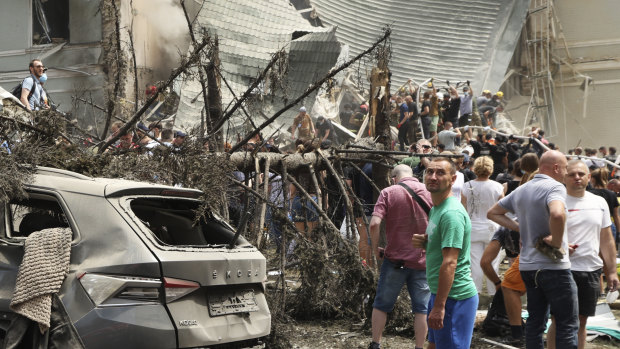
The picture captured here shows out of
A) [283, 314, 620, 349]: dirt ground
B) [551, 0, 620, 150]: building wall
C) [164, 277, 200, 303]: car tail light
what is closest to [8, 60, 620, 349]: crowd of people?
[283, 314, 620, 349]: dirt ground

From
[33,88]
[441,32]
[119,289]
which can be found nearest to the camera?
[119,289]

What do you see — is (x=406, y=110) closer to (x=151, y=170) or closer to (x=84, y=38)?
(x=84, y=38)

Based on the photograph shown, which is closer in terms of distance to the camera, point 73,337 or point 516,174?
point 73,337

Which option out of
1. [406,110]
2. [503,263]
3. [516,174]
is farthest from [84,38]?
[516,174]

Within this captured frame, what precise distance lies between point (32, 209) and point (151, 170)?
5.24 feet

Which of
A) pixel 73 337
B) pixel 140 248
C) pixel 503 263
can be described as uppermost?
pixel 140 248

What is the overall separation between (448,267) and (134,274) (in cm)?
203

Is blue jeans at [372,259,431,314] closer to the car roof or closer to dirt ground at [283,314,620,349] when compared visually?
dirt ground at [283,314,620,349]

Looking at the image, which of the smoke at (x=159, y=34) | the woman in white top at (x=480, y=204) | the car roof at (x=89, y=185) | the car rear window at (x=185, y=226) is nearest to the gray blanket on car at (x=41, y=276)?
the car roof at (x=89, y=185)

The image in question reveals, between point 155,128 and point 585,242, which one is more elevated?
point 155,128

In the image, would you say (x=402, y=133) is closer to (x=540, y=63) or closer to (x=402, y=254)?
(x=402, y=254)

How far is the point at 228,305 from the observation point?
540 centimetres

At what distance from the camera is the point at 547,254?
6078 mm

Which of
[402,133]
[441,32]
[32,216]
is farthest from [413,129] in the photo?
[32,216]
